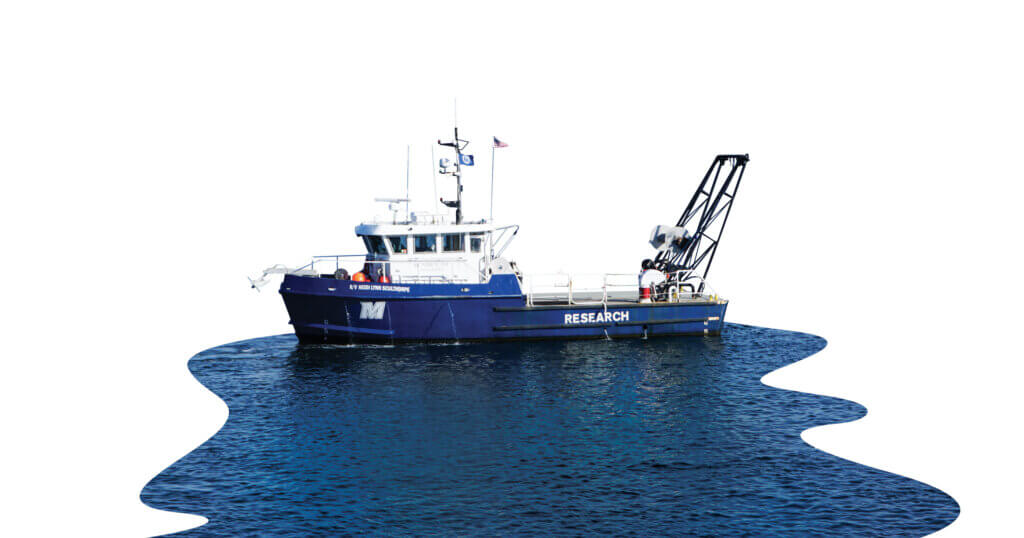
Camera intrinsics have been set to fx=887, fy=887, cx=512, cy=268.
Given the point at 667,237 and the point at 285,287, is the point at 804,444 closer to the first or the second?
the point at 667,237

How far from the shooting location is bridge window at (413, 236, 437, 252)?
105ft

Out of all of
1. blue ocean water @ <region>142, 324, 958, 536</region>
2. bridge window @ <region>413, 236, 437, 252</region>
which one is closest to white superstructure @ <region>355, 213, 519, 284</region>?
bridge window @ <region>413, 236, 437, 252</region>

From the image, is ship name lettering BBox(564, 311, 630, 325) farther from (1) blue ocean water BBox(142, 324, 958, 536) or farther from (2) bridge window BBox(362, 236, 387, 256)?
(2) bridge window BBox(362, 236, 387, 256)

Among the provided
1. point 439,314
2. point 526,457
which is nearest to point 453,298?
point 439,314

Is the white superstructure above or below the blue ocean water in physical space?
above

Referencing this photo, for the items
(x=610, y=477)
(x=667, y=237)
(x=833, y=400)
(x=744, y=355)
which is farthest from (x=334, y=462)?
(x=667, y=237)

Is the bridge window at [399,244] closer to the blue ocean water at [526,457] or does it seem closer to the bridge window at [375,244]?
the bridge window at [375,244]

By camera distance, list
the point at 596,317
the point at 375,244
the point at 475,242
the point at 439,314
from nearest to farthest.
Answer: the point at 439,314 → the point at 375,244 → the point at 596,317 → the point at 475,242

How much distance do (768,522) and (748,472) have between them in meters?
2.61

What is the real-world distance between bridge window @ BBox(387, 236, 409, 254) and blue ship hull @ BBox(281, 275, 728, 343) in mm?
1758

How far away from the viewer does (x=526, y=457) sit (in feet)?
60.3

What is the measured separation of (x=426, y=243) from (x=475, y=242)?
179 centimetres

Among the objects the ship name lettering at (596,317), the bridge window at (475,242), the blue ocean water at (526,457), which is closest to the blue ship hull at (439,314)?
the ship name lettering at (596,317)

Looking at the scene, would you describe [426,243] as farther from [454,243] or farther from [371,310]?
[371,310]
